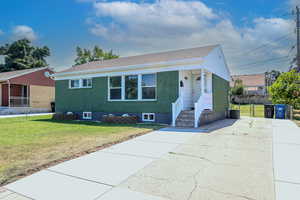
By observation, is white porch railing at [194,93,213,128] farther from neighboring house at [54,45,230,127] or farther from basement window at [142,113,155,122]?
basement window at [142,113,155,122]

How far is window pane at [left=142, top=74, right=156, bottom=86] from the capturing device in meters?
10.6

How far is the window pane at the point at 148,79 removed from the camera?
417 inches

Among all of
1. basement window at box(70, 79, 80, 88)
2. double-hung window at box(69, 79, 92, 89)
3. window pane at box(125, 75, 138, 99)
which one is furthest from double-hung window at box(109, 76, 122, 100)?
basement window at box(70, 79, 80, 88)

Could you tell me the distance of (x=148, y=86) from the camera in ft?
35.2

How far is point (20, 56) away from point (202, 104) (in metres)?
44.1

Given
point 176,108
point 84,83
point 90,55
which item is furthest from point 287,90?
point 90,55

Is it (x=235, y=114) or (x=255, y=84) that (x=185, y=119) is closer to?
(x=235, y=114)

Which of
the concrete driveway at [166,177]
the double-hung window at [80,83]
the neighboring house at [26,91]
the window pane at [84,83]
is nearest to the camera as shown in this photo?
the concrete driveway at [166,177]

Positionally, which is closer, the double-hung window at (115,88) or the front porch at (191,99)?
the front porch at (191,99)

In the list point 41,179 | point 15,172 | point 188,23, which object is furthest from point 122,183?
point 188,23

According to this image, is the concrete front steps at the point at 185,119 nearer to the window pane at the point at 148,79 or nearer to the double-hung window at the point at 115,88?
the window pane at the point at 148,79

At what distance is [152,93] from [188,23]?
7.22 meters

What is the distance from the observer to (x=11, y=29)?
1959cm

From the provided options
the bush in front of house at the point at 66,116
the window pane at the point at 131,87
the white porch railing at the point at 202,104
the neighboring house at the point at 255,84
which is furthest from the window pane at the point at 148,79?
the neighboring house at the point at 255,84
